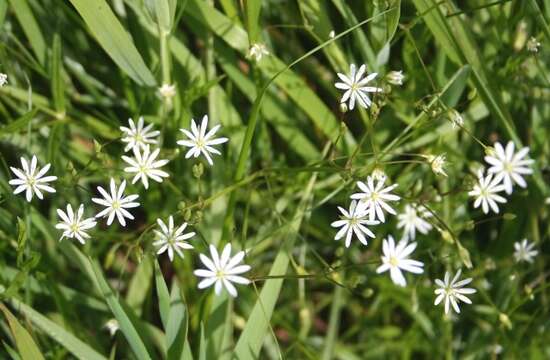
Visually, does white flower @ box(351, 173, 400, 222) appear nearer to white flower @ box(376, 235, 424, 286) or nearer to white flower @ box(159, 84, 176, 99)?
white flower @ box(376, 235, 424, 286)

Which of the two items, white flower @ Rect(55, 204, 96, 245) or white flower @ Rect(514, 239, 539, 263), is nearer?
white flower @ Rect(55, 204, 96, 245)

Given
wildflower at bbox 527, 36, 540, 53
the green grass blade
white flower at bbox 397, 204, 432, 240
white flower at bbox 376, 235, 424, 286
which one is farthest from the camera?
white flower at bbox 397, 204, 432, 240

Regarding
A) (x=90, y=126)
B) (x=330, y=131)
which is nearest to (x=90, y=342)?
(x=90, y=126)

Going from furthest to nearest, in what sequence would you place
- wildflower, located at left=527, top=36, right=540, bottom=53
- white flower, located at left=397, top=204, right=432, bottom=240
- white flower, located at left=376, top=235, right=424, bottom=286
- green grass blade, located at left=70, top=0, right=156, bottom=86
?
white flower, located at left=397, top=204, right=432, bottom=240
wildflower, located at left=527, top=36, right=540, bottom=53
green grass blade, located at left=70, top=0, right=156, bottom=86
white flower, located at left=376, top=235, right=424, bottom=286

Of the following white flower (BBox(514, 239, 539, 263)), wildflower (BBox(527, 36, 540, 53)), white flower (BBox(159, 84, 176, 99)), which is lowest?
white flower (BBox(514, 239, 539, 263))

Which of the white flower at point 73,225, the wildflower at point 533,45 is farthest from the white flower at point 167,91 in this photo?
the wildflower at point 533,45

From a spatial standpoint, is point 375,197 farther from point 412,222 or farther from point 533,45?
point 533,45

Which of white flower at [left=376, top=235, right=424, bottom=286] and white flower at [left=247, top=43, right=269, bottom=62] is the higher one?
white flower at [left=247, top=43, right=269, bottom=62]

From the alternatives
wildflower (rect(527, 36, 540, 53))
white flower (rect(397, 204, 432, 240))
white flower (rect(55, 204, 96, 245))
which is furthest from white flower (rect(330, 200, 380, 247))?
wildflower (rect(527, 36, 540, 53))
